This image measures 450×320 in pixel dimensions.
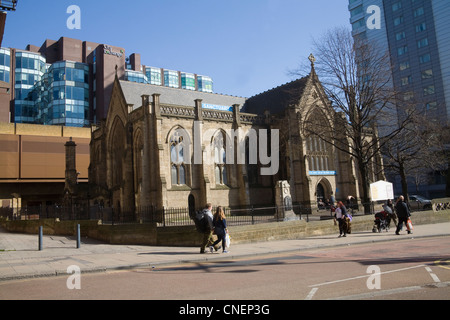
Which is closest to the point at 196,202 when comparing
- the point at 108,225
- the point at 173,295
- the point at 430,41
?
the point at 108,225

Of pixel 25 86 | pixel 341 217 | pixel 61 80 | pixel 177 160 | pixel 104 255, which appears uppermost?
pixel 25 86

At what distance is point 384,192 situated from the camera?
2500 cm

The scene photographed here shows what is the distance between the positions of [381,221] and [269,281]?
1436 centimetres

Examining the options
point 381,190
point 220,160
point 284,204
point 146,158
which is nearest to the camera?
point 284,204

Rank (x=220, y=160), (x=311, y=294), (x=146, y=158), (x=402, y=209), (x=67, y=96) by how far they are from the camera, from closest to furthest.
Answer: (x=311, y=294), (x=402, y=209), (x=146, y=158), (x=220, y=160), (x=67, y=96)

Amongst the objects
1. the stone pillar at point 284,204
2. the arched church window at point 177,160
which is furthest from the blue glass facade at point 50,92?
the stone pillar at point 284,204

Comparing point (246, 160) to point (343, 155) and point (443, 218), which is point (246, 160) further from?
point (443, 218)

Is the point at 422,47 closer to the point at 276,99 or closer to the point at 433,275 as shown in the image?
the point at 276,99

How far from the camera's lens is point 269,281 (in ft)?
26.6

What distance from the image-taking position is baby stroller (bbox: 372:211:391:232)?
19.9 m

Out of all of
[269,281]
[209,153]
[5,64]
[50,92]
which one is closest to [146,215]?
[209,153]

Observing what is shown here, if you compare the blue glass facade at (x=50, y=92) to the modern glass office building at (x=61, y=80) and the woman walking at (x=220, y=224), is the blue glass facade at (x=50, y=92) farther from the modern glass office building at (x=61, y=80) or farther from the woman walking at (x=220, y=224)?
the woman walking at (x=220, y=224)

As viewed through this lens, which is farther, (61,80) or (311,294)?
(61,80)

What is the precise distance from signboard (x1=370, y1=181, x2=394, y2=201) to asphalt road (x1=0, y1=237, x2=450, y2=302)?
→ 13.4 meters
